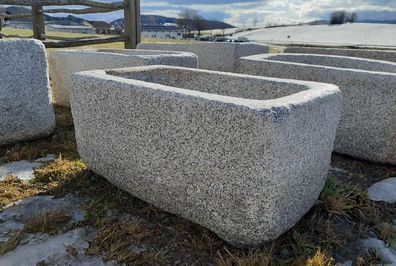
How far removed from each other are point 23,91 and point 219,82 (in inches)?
93.3

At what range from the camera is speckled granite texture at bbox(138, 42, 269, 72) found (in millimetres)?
7764

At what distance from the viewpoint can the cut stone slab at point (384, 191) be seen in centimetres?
351

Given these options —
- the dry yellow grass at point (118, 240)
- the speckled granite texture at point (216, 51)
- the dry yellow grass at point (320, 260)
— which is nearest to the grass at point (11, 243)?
the dry yellow grass at point (118, 240)

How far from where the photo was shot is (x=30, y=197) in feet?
11.1

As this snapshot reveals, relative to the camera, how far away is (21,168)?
394 cm

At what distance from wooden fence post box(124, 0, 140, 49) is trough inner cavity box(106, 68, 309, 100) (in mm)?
4472

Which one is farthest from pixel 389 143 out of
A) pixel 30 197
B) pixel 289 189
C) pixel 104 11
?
pixel 104 11

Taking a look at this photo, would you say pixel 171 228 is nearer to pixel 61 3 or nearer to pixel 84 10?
pixel 61 3

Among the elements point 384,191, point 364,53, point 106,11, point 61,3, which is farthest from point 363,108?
point 106,11

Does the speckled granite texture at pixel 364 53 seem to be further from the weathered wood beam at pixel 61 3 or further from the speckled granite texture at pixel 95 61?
the weathered wood beam at pixel 61 3

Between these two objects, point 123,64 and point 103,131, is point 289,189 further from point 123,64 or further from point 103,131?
point 123,64

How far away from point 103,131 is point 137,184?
0.56 meters

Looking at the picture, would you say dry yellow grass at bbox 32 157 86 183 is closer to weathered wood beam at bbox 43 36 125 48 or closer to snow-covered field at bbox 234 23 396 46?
weathered wood beam at bbox 43 36 125 48

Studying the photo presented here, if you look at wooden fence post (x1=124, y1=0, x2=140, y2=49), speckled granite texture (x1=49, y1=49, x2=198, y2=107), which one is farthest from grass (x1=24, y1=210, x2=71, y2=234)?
wooden fence post (x1=124, y1=0, x2=140, y2=49)
